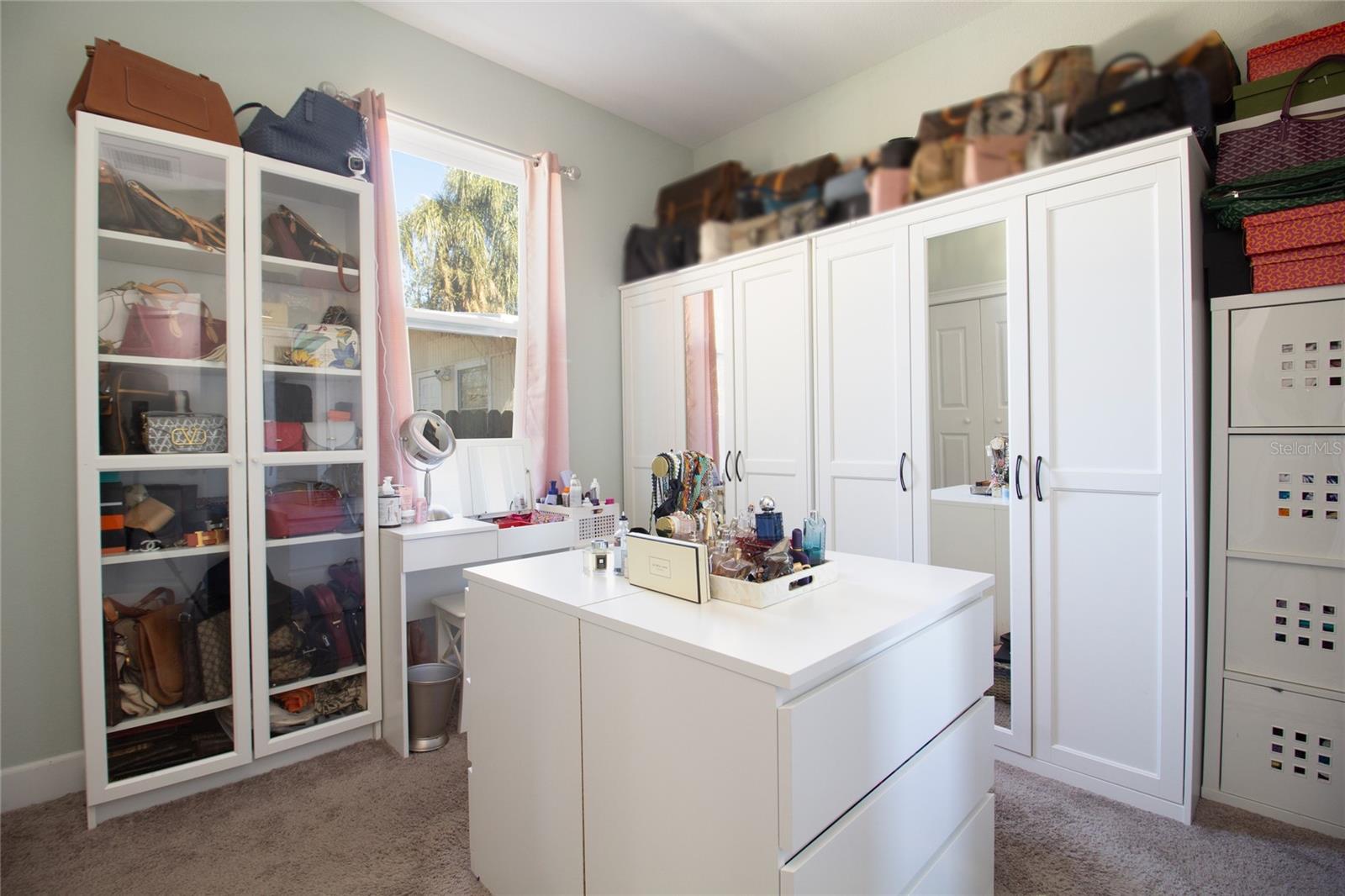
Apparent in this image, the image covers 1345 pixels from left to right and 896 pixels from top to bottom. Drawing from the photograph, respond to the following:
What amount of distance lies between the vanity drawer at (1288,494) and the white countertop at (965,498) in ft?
2.09

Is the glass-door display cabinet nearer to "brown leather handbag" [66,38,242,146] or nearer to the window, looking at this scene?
"brown leather handbag" [66,38,242,146]

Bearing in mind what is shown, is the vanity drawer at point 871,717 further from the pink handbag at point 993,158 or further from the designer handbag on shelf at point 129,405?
the designer handbag on shelf at point 129,405

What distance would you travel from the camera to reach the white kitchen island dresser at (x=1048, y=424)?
1981 mm

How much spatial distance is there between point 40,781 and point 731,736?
248cm

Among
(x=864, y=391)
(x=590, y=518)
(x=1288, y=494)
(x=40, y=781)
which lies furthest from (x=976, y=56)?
(x=40, y=781)

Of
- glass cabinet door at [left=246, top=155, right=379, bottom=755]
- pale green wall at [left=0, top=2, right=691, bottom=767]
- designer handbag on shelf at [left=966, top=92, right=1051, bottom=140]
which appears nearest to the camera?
pale green wall at [left=0, top=2, right=691, bottom=767]

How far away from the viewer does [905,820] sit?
1247mm

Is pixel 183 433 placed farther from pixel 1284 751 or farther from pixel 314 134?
pixel 1284 751

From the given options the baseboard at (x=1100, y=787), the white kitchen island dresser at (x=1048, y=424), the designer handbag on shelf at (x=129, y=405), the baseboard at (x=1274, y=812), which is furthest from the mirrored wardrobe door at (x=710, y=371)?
the designer handbag on shelf at (x=129, y=405)

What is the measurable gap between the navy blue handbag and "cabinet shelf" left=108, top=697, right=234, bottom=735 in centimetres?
191

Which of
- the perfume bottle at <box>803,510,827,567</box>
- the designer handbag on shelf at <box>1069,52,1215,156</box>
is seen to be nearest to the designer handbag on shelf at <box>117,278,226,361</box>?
the perfume bottle at <box>803,510,827,567</box>

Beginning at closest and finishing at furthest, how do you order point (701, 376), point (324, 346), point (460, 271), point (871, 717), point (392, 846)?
1. point (871, 717)
2. point (392, 846)
3. point (324, 346)
4. point (460, 271)
5. point (701, 376)

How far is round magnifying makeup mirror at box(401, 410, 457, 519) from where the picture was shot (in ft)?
8.88

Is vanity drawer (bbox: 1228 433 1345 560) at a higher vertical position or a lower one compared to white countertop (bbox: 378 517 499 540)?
higher
